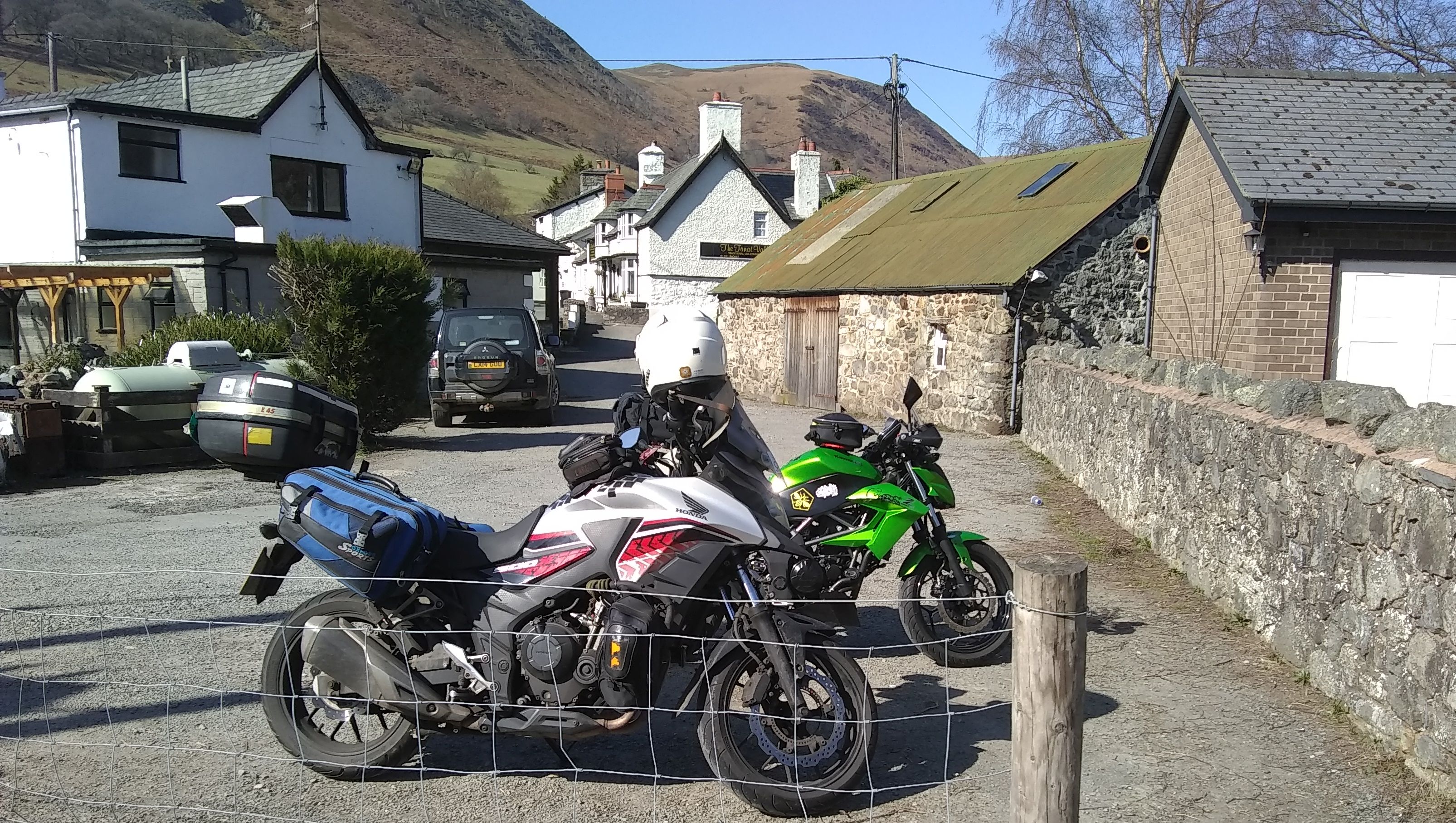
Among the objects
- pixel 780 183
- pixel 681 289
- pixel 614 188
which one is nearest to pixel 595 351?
pixel 681 289

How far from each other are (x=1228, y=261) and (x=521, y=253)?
20.5 meters

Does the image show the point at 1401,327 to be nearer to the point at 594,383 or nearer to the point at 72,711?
the point at 72,711

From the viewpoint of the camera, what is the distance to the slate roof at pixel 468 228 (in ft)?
92.6

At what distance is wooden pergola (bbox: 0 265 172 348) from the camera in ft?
60.7

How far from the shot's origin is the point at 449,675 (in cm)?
400

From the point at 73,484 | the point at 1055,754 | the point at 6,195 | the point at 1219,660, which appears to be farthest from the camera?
the point at 6,195

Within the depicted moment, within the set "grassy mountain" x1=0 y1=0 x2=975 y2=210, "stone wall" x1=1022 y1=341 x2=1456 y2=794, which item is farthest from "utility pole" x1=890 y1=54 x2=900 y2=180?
"grassy mountain" x1=0 y1=0 x2=975 y2=210

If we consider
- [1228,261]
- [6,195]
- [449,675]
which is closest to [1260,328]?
[1228,261]

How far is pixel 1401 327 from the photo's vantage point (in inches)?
460

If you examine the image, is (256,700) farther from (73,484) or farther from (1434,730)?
(73,484)

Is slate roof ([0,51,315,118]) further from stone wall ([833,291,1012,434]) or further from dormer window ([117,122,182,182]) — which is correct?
stone wall ([833,291,1012,434])

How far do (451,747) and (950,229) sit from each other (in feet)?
55.7

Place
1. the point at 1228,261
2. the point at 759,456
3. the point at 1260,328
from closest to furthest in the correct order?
the point at 759,456
the point at 1260,328
the point at 1228,261

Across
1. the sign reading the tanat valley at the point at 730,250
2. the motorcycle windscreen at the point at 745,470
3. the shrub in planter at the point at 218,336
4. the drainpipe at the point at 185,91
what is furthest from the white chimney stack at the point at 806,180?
the motorcycle windscreen at the point at 745,470
